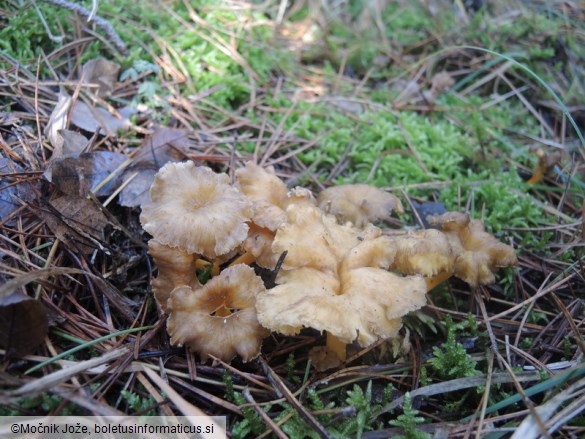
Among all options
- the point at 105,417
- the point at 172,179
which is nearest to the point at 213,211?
the point at 172,179

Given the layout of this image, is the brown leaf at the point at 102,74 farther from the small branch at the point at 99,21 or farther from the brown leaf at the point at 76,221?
the brown leaf at the point at 76,221

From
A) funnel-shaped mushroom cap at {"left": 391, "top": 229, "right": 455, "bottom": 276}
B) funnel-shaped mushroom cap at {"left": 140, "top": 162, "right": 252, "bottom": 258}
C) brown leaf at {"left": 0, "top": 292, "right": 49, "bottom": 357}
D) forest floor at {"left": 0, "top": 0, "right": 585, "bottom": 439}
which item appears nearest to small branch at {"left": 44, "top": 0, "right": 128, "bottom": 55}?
forest floor at {"left": 0, "top": 0, "right": 585, "bottom": 439}

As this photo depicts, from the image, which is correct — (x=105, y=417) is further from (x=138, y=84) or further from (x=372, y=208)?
(x=138, y=84)

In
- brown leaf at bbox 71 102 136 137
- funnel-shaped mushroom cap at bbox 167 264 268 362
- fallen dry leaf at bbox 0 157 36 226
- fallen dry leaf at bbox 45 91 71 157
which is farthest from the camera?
brown leaf at bbox 71 102 136 137

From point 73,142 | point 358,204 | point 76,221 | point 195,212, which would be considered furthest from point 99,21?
point 358,204

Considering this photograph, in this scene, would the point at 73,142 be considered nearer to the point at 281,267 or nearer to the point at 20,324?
the point at 20,324

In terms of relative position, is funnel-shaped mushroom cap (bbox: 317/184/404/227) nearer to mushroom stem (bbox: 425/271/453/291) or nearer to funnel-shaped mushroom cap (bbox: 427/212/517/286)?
funnel-shaped mushroom cap (bbox: 427/212/517/286)
